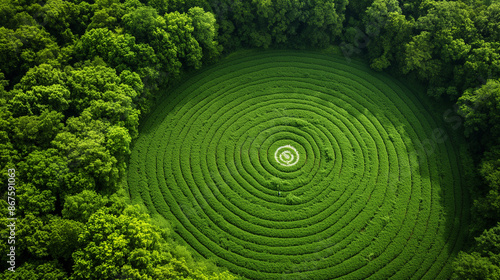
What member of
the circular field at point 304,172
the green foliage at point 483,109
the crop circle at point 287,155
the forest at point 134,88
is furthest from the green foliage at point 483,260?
the crop circle at point 287,155

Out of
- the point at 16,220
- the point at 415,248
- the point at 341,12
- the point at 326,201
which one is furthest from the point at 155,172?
the point at 341,12

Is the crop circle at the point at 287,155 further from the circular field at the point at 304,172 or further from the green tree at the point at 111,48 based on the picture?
the green tree at the point at 111,48

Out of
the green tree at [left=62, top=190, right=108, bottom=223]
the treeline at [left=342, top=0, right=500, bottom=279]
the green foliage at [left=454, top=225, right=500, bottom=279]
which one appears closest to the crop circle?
the treeline at [left=342, top=0, right=500, bottom=279]

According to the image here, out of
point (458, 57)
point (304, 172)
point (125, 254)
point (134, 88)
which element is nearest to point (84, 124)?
point (134, 88)

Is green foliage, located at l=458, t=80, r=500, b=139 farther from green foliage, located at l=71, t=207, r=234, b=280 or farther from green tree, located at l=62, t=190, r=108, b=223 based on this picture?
green tree, located at l=62, t=190, r=108, b=223

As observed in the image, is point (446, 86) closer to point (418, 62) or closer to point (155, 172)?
point (418, 62)
